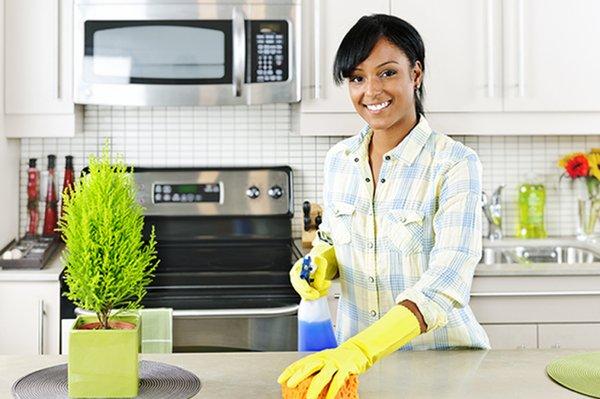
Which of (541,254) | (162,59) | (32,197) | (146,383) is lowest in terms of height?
(146,383)

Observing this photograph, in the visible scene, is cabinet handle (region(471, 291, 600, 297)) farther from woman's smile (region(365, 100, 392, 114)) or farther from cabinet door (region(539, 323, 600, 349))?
woman's smile (region(365, 100, 392, 114))

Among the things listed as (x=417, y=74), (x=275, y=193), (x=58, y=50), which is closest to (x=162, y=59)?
(x=58, y=50)

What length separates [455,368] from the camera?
177 centimetres

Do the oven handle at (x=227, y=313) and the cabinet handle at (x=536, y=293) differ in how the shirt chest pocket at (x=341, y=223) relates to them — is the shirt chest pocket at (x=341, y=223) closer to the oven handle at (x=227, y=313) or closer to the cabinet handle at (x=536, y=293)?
the oven handle at (x=227, y=313)

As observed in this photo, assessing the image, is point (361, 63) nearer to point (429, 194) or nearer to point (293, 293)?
point (429, 194)

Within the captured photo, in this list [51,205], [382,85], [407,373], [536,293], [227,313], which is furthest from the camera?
[51,205]

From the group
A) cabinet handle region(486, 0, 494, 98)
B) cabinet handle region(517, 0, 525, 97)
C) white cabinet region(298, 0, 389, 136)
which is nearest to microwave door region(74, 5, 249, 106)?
white cabinet region(298, 0, 389, 136)

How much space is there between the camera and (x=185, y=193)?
354 centimetres

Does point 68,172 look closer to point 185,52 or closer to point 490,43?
point 185,52

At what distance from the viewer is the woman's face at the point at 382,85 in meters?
1.96

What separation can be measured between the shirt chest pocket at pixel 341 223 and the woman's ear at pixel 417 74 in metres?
0.32

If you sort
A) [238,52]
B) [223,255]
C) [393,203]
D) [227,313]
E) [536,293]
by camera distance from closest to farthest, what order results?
[393,203] → [227,313] → [536,293] → [238,52] → [223,255]

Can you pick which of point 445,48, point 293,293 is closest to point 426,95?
point 445,48

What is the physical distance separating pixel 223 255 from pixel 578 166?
4.65 ft
